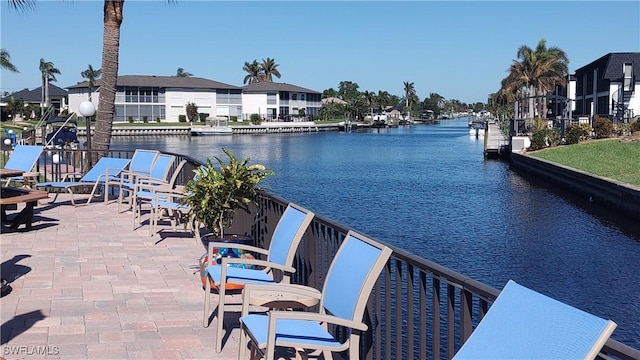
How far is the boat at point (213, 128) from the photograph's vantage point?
86500 millimetres

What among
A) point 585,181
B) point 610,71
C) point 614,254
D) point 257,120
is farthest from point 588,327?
point 257,120

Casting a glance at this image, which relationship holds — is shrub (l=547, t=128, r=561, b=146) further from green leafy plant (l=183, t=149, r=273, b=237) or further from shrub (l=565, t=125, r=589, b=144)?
green leafy plant (l=183, t=149, r=273, b=237)


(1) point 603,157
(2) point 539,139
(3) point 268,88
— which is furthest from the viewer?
(3) point 268,88

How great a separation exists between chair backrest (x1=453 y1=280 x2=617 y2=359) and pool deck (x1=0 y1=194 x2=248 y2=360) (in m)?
2.33

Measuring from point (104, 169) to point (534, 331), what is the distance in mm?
10689

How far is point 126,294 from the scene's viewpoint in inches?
241

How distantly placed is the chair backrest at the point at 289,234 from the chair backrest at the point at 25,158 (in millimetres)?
7327

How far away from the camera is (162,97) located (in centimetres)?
9631

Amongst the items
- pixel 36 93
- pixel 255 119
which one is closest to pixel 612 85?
pixel 255 119

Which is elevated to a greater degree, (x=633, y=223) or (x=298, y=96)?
(x=298, y=96)

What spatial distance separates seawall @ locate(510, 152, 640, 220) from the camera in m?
21.3

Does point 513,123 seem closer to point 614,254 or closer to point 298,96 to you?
point 614,254

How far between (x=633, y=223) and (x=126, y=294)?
58.8 feet

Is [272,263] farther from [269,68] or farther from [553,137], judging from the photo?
[269,68]
